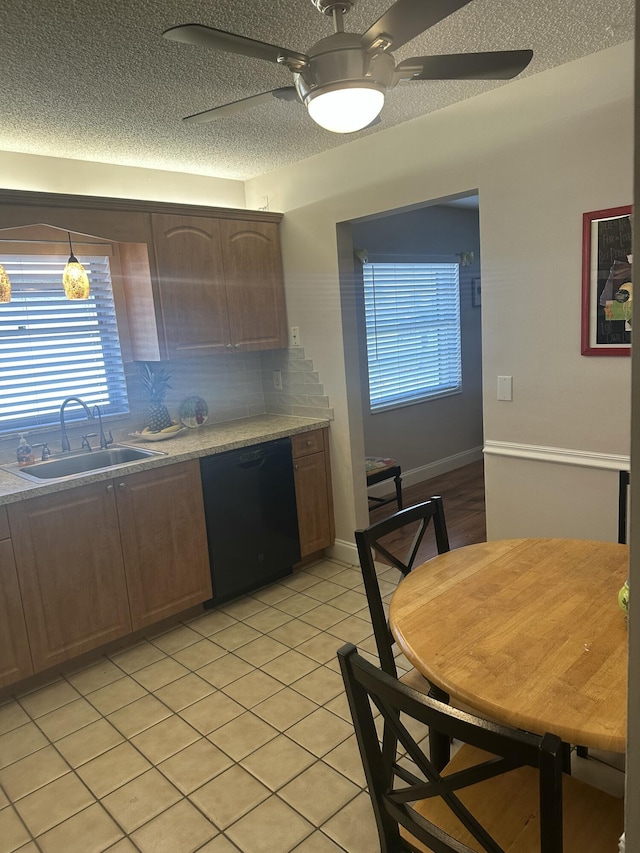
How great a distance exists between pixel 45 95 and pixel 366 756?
2.61 meters

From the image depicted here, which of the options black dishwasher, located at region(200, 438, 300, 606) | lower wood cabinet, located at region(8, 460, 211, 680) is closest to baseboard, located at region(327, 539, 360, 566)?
black dishwasher, located at region(200, 438, 300, 606)

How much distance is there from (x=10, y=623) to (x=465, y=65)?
274 centimetres

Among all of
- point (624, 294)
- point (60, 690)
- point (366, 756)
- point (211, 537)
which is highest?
point (624, 294)

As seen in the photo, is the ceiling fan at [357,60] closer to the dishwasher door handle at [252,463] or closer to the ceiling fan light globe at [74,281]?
the ceiling fan light globe at [74,281]

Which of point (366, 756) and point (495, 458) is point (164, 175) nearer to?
point (495, 458)

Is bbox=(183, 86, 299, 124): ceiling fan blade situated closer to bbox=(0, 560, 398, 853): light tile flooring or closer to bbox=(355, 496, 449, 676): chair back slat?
bbox=(355, 496, 449, 676): chair back slat

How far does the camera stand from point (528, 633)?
1.48 meters

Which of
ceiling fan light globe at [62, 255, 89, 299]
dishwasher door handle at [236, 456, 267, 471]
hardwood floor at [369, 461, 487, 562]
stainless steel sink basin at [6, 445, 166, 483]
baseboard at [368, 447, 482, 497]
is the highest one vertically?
ceiling fan light globe at [62, 255, 89, 299]

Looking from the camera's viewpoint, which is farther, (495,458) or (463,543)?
(463,543)

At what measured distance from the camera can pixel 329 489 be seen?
3.88 metres

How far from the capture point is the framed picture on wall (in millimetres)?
2447

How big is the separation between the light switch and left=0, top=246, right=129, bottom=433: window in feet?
7.23

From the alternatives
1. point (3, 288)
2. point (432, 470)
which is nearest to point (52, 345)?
point (3, 288)

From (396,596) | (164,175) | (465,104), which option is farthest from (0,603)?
(465,104)
